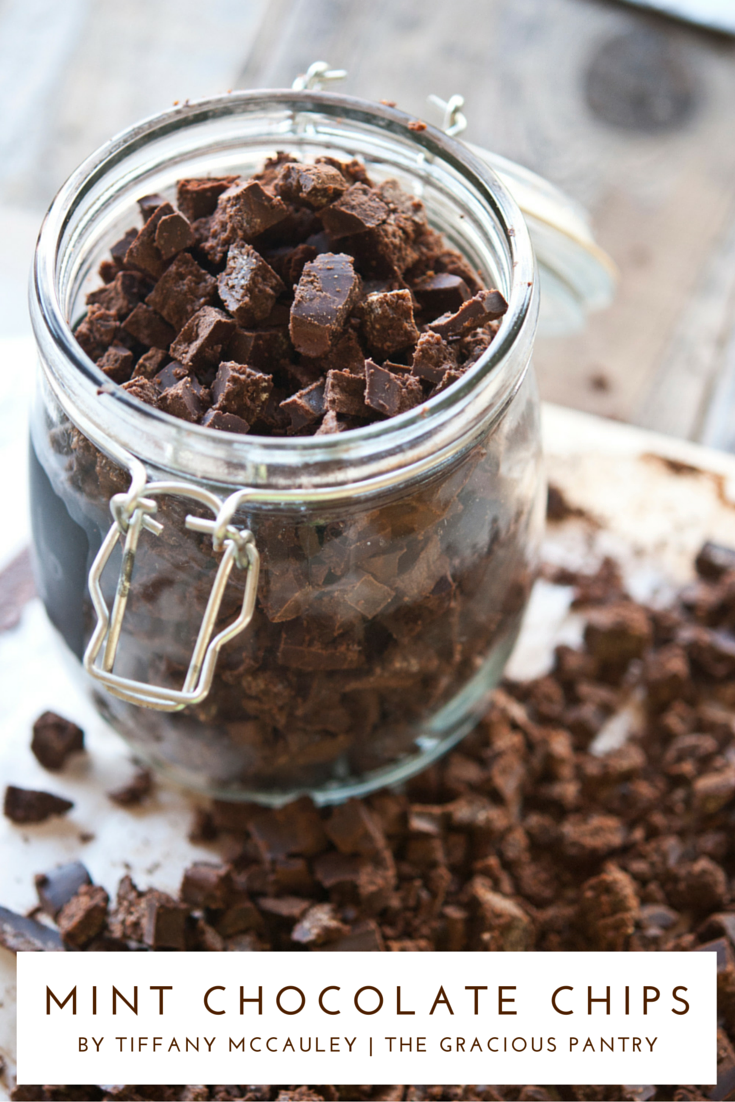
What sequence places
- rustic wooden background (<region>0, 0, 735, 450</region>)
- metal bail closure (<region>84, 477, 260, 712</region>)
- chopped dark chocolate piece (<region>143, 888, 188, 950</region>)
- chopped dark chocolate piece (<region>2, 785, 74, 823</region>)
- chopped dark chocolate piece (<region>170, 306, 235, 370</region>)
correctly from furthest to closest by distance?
1. rustic wooden background (<region>0, 0, 735, 450</region>)
2. chopped dark chocolate piece (<region>2, 785, 74, 823</region>)
3. chopped dark chocolate piece (<region>143, 888, 188, 950</region>)
4. chopped dark chocolate piece (<region>170, 306, 235, 370</region>)
5. metal bail closure (<region>84, 477, 260, 712</region>)

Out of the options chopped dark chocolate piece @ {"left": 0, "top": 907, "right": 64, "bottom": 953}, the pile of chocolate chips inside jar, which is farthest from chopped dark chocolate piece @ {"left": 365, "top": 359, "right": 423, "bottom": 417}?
chopped dark chocolate piece @ {"left": 0, "top": 907, "right": 64, "bottom": 953}

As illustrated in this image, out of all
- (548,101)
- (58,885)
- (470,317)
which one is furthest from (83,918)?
(548,101)

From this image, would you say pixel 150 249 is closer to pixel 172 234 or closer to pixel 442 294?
pixel 172 234

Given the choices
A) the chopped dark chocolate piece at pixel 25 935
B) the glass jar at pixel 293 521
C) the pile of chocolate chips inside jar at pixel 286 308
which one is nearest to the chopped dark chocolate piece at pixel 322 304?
the pile of chocolate chips inside jar at pixel 286 308

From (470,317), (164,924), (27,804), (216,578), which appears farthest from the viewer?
(27,804)

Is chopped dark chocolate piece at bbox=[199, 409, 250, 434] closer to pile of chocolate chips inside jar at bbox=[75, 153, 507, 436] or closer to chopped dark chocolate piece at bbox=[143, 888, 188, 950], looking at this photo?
pile of chocolate chips inside jar at bbox=[75, 153, 507, 436]
